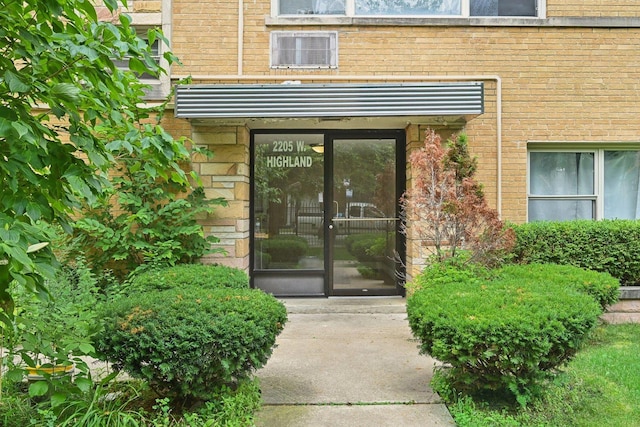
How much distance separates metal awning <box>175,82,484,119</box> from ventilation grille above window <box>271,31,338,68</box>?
36.7 inches

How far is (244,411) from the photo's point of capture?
335 centimetres

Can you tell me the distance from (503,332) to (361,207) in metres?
4.57

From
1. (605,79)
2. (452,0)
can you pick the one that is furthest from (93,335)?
(605,79)

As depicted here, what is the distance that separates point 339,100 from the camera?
6.30 metres

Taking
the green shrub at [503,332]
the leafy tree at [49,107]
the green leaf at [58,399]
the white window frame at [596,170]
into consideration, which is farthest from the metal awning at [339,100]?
the green leaf at [58,399]

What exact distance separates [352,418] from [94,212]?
4636 millimetres

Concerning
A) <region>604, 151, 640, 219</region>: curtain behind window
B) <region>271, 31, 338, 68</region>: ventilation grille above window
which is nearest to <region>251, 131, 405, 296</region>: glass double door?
<region>271, 31, 338, 68</region>: ventilation grille above window

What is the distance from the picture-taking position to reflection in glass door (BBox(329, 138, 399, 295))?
762 cm

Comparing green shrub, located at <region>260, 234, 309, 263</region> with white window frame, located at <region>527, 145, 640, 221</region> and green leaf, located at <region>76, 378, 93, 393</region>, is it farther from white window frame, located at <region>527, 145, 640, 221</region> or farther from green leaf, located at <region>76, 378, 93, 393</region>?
green leaf, located at <region>76, 378, 93, 393</region>

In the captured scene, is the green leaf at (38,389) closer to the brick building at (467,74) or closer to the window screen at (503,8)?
the brick building at (467,74)

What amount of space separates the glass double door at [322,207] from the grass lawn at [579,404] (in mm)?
3599

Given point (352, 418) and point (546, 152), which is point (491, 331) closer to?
point (352, 418)

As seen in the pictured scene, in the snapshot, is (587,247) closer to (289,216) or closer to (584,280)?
(584,280)

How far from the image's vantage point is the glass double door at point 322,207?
25.0 ft
